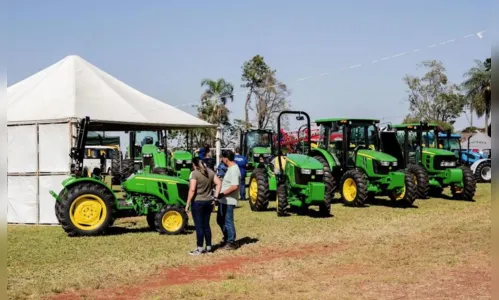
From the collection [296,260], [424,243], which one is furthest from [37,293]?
[424,243]

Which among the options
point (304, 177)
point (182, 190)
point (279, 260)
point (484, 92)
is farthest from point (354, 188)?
point (484, 92)

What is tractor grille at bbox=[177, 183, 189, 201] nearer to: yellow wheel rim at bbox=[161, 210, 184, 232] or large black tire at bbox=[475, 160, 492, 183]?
yellow wheel rim at bbox=[161, 210, 184, 232]

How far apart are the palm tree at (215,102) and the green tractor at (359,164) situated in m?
26.4

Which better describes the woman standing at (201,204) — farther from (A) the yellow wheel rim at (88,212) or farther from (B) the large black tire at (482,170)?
(B) the large black tire at (482,170)

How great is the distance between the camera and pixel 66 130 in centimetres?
1269

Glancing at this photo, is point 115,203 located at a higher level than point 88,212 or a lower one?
higher

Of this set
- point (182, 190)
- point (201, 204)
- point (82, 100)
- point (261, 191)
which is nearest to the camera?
point (201, 204)

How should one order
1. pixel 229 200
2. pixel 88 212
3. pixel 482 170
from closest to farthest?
1. pixel 229 200
2. pixel 88 212
3. pixel 482 170

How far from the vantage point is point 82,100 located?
13.6 m

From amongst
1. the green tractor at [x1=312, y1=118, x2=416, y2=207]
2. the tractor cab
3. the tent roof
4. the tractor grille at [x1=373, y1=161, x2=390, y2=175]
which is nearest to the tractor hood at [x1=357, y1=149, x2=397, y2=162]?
the green tractor at [x1=312, y1=118, x2=416, y2=207]

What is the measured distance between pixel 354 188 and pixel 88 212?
727 cm

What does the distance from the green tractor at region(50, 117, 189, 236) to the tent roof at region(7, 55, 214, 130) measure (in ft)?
8.04

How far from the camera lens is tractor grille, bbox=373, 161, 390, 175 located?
15148 millimetres

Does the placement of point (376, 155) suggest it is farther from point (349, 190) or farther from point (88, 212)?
point (88, 212)
